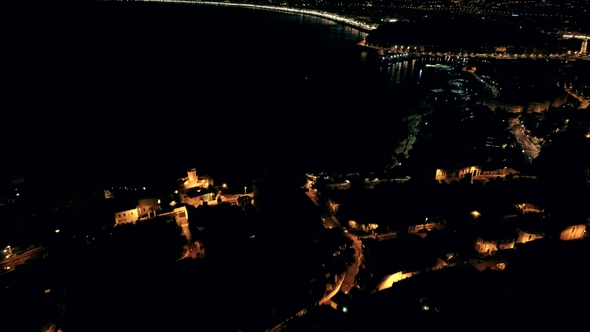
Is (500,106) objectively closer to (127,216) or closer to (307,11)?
(127,216)

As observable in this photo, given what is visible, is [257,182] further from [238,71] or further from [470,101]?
[238,71]

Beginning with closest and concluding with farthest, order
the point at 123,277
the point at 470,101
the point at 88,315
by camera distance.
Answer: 1. the point at 88,315
2. the point at 123,277
3. the point at 470,101

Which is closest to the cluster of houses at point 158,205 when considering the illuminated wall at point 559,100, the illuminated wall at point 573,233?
the illuminated wall at point 573,233

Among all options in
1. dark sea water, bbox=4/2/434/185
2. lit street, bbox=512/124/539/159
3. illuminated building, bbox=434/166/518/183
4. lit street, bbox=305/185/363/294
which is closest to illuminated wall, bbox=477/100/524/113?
lit street, bbox=512/124/539/159

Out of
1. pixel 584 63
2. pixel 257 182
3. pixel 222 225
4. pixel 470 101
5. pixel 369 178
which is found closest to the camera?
pixel 222 225

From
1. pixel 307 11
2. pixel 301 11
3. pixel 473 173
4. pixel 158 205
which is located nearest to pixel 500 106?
pixel 473 173

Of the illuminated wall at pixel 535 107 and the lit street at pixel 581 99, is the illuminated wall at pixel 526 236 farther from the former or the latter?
the lit street at pixel 581 99

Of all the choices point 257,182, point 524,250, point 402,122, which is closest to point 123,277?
point 257,182
